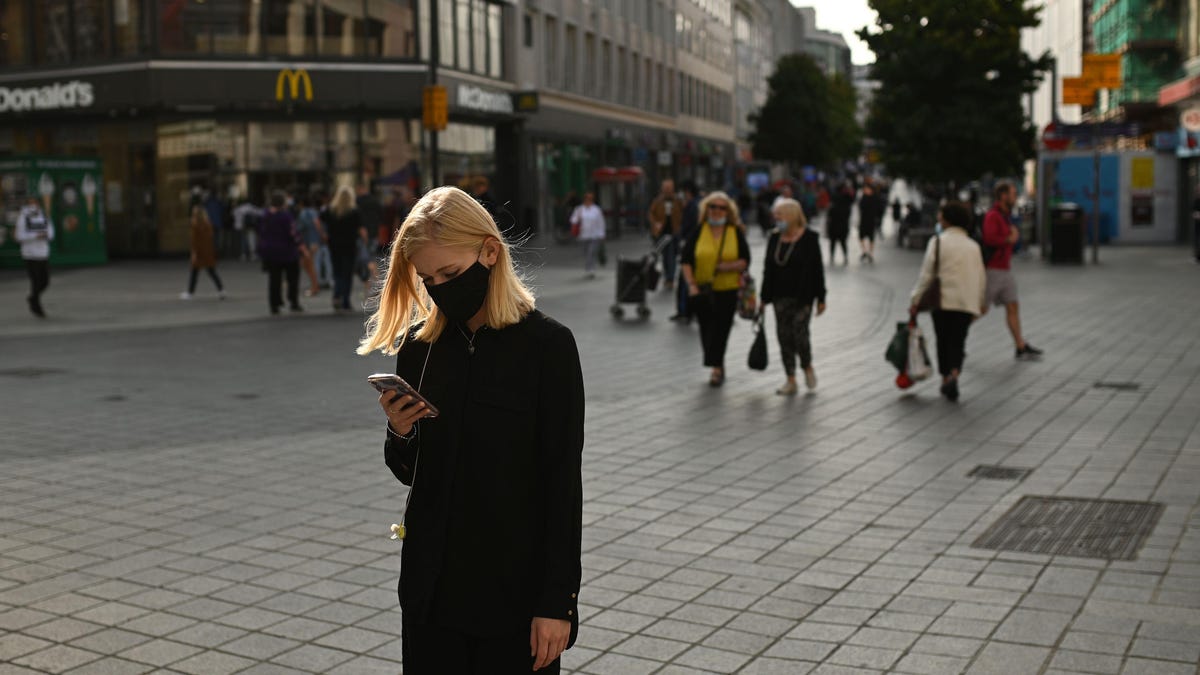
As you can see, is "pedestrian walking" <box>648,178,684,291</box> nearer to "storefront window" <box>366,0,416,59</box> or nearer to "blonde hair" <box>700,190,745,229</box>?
"blonde hair" <box>700,190,745,229</box>

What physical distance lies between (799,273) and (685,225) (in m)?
9.09

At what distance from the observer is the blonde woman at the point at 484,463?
10.3 ft

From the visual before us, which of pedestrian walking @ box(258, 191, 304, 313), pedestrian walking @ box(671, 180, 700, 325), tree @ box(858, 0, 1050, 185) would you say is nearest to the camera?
pedestrian walking @ box(671, 180, 700, 325)

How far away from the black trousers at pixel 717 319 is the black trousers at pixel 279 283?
929cm

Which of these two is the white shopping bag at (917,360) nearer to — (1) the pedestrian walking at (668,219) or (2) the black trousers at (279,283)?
(1) the pedestrian walking at (668,219)

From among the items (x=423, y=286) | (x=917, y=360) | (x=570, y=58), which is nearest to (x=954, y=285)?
(x=917, y=360)

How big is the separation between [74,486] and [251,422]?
100 inches

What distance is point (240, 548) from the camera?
6973mm

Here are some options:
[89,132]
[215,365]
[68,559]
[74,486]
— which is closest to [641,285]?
[215,365]

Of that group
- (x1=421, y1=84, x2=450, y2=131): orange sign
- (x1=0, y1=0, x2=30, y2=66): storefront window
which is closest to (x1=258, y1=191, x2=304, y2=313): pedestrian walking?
(x1=421, y1=84, x2=450, y2=131): orange sign

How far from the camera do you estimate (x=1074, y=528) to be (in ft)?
23.9

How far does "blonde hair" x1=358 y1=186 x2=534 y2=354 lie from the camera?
123 inches

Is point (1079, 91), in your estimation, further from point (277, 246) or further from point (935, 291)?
point (935, 291)

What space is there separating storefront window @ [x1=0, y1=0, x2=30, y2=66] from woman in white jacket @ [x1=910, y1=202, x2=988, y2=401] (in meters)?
34.3
